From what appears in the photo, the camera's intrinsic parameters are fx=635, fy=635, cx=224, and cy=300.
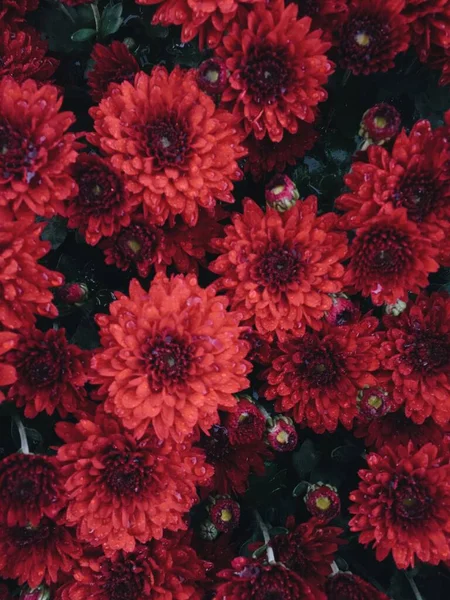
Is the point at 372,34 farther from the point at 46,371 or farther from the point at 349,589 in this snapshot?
the point at 349,589

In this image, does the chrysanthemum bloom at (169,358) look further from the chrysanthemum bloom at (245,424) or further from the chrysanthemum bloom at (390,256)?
the chrysanthemum bloom at (390,256)

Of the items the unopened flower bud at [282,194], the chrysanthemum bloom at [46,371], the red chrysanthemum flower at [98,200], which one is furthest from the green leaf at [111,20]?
the chrysanthemum bloom at [46,371]

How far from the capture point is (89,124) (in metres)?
1.05

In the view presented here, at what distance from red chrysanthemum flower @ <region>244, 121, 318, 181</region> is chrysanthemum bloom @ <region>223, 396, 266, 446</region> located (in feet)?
1.15

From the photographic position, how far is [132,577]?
2.85 ft

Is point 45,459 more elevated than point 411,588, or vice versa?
point 45,459

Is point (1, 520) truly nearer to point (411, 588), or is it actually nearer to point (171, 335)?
point (171, 335)

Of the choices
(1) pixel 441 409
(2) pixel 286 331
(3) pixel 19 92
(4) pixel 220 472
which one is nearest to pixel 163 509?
(4) pixel 220 472

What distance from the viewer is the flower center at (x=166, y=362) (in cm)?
81

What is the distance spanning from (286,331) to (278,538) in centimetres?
30

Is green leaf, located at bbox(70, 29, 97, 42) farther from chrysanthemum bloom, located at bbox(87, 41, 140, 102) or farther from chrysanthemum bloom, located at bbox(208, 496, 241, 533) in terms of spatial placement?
chrysanthemum bloom, located at bbox(208, 496, 241, 533)

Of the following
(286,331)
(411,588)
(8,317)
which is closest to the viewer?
(8,317)

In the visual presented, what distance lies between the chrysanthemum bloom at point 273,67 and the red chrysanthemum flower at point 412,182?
12 centimetres

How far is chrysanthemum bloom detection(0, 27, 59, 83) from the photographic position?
2.98 ft
